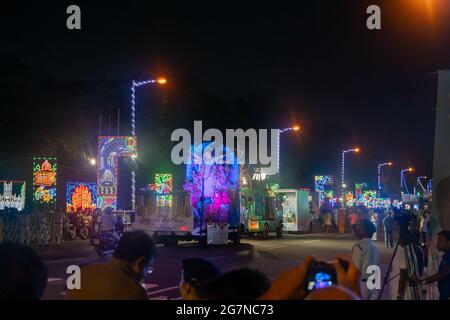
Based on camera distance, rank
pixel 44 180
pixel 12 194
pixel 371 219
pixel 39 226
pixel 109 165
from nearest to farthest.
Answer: pixel 39 226 < pixel 109 165 < pixel 12 194 < pixel 44 180 < pixel 371 219

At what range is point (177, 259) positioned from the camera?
2009 centimetres

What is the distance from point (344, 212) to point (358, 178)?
4309cm

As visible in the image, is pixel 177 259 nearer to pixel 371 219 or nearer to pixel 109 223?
pixel 109 223

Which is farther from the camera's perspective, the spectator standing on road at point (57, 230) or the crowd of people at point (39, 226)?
the spectator standing on road at point (57, 230)

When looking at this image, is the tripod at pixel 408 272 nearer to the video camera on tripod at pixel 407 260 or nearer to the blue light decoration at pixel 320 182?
the video camera on tripod at pixel 407 260

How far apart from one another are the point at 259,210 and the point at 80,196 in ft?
32.3

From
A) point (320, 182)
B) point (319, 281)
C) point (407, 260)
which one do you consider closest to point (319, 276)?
point (319, 281)

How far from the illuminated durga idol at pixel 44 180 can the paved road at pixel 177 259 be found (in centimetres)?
503

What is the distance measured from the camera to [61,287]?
12852 millimetres

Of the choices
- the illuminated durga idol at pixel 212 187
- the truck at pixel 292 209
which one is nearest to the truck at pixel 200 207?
the illuminated durga idol at pixel 212 187

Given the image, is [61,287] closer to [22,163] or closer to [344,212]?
[22,163]

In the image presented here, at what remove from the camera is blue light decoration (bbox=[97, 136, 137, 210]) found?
25.5 m

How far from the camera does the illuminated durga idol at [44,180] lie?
30.7 meters
